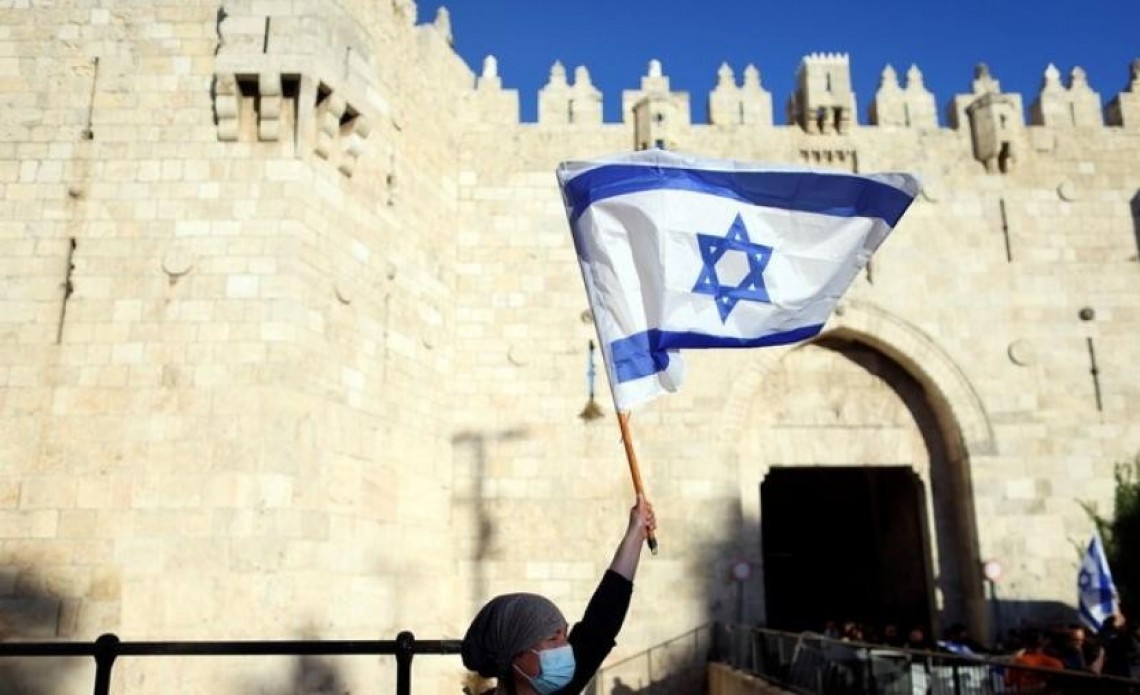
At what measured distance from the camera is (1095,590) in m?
9.45

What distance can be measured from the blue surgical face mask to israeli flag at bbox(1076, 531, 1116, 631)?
8.91m

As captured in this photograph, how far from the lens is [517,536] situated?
36.4ft

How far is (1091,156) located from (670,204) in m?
10.7

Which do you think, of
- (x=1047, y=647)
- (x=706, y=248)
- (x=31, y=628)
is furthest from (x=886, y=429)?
(x=31, y=628)

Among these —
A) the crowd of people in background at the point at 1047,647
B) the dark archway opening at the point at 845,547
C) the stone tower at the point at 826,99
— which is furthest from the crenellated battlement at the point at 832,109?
the crowd of people in background at the point at 1047,647

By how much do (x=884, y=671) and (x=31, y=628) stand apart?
6754 millimetres

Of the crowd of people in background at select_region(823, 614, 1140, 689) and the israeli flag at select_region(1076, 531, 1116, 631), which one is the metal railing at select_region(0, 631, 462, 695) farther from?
the israeli flag at select_region(1076, 531, 1116, 631)

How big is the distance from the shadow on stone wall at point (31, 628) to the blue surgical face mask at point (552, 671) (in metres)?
6.67

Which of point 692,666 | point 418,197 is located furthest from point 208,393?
point 692,666

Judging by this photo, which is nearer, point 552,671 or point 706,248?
point 552,671

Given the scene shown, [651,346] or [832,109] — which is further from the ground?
[832,109]

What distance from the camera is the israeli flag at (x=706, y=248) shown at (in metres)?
4.10

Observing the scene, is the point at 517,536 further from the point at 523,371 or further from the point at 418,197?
the point at 418,197

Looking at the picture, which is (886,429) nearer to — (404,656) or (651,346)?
(651,346)
